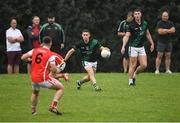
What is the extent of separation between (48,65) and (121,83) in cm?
713

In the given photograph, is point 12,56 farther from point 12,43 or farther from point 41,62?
point 41,62

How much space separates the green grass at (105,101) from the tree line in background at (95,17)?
392 inches

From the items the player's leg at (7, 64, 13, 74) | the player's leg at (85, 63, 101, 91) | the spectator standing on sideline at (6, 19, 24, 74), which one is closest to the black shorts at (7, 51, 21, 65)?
the spectator standing on sideline at (6, 19, 24, 74)

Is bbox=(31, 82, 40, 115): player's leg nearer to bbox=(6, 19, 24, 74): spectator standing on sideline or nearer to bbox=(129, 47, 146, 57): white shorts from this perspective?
bbox=(129, 47, 146, 57): white shorts

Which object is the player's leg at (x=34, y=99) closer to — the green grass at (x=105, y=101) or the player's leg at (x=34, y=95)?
the player's leg at (x=34, y=95)

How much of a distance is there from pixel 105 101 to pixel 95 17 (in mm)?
17159

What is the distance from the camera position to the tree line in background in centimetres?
3359

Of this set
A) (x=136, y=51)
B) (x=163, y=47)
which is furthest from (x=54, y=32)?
(x=163, y=47)

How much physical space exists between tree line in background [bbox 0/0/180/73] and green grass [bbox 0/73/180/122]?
995 centimetres

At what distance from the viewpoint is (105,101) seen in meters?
18.1

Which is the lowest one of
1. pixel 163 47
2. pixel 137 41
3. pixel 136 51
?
pixel 163 47

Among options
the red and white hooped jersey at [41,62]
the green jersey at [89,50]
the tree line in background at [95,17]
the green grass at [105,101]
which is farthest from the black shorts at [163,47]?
the red and white hooped jersey at [41,62]

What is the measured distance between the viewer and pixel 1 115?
15914 millimetres

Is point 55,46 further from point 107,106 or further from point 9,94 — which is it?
point 107,106
